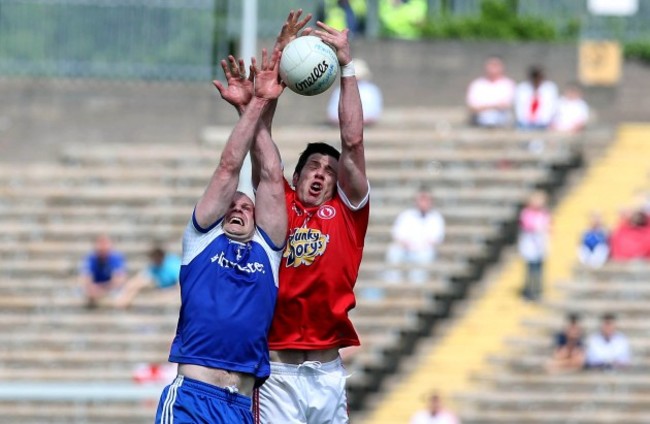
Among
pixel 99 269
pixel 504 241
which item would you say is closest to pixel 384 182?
pixel 504 241

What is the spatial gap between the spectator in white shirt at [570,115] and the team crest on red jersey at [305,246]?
14830mm

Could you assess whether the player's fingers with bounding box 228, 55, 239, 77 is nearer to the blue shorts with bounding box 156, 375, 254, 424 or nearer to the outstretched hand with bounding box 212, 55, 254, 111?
the outstretched hand with bounding box 212, 55, 254, 111

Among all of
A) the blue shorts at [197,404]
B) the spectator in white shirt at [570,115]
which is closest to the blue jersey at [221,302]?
the blue shorts at [197,404]

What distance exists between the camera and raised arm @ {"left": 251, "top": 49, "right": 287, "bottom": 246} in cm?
1017

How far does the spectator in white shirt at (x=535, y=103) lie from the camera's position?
24281 millimetres

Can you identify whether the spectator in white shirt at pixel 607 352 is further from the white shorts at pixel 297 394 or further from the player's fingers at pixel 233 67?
the player's fingers at pixel 233 67

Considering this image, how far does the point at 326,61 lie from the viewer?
10.1 metres

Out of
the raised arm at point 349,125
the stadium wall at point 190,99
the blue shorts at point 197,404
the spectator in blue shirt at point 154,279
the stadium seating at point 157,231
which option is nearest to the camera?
the blue shorts at point 197,404

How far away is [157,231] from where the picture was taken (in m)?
24.5

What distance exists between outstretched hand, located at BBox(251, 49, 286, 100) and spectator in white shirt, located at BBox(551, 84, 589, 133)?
48.9 feet

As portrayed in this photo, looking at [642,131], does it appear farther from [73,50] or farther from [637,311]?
[73,50]

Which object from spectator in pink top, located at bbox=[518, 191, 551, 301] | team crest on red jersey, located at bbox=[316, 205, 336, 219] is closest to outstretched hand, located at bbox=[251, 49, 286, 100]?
team crest on red jersey, located at bbox=[316, 205, 336, 219]

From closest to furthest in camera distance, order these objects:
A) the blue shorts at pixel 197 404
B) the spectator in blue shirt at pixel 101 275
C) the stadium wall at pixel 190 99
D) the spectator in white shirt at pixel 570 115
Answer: the blue shorts at pixel 197 404 < the spectator in blue shirt at pixel 101 275 < the spectator in white shirt at pixel 570 115 < the stadium wall at pixel 190 99

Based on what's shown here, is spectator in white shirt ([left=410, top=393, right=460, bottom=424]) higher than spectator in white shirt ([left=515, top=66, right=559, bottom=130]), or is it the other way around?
spectator in white shirt ([left=515, top=66, right=559, bottom=130])
